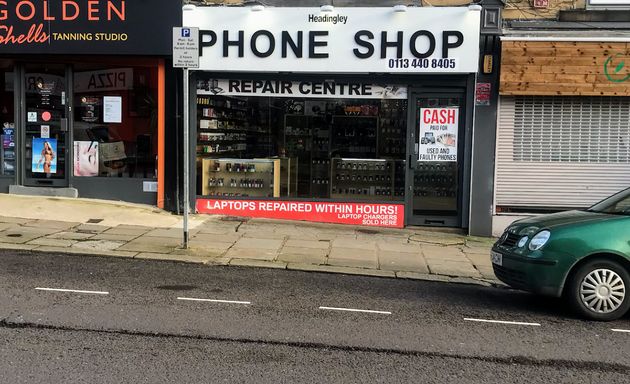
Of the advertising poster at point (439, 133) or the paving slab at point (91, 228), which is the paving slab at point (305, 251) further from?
the advertising poster at point (439, 133)

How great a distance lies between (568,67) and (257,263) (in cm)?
673

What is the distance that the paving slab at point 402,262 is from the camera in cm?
862

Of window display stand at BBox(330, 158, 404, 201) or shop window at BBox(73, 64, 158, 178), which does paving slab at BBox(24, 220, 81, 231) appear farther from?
window display stand at BBox(330, 158, 404, 201)

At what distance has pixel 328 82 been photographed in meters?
11.8

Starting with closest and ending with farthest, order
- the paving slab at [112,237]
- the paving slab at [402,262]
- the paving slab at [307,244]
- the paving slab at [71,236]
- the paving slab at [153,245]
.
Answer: the paving slab at [402,262] < the paving slab at [153,245] < the paving slab at [71,236] < the paving slab at [112,237] < the paving slab at [307,244]

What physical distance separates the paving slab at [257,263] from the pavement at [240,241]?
0.05 feet

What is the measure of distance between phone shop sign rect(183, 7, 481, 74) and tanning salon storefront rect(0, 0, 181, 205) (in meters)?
1.37

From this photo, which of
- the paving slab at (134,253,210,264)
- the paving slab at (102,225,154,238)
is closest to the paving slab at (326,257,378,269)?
the paving slab at (134,253,210,264)

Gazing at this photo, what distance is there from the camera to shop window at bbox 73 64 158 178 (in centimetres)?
1220

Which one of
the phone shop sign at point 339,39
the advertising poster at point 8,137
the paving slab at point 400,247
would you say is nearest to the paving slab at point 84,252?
the paving slab at point 400,247

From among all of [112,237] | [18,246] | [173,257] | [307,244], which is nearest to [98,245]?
[112,237]

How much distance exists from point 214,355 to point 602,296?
3.96 m

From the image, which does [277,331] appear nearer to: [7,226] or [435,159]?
[7,226]

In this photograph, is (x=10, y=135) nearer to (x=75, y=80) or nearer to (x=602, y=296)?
(x=75, y=80)
